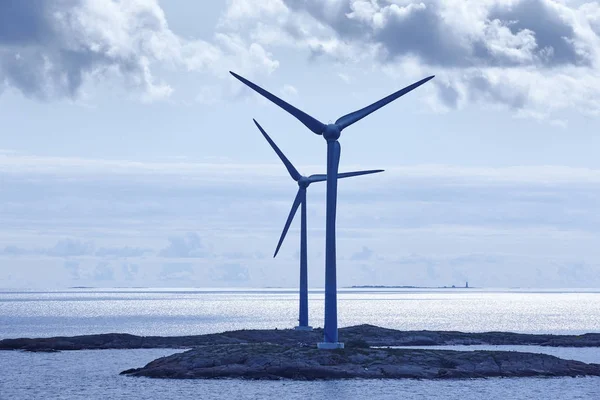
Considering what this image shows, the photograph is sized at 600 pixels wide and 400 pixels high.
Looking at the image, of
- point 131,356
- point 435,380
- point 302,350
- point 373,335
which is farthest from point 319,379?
point 373,335

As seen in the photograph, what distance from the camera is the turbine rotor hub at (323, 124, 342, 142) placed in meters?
86.8

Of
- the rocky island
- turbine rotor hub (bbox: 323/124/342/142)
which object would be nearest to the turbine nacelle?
the rocky island

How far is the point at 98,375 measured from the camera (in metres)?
94.8

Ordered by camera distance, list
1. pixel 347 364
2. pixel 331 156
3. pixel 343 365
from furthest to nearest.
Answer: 1. pixel 347 364
2. pixel 343 365
3. pixel 331 156

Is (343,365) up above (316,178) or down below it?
below

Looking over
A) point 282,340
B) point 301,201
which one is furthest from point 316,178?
point 282,340

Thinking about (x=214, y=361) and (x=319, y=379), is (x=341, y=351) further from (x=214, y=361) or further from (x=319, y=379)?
(x=214, y=361)

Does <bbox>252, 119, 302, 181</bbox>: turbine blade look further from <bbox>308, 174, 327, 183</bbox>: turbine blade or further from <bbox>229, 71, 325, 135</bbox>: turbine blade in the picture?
<bbox>229, 71, 325, 135</bbox>: turbine blade

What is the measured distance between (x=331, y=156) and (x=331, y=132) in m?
2.10

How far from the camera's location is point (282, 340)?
12231 cm

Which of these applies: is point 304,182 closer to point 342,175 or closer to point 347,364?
point 342,175

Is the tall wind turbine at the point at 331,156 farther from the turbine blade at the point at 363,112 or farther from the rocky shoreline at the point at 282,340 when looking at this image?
the rocky shoreline at the point at 282,340

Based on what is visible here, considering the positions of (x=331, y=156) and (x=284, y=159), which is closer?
(x=331, y=156)

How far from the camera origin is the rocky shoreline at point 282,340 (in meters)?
124
